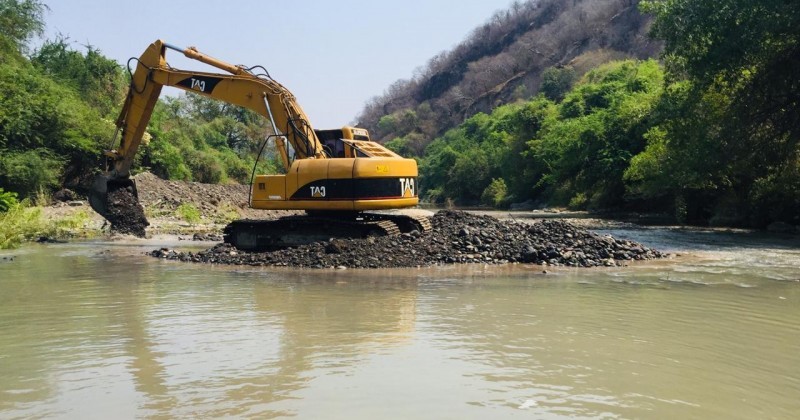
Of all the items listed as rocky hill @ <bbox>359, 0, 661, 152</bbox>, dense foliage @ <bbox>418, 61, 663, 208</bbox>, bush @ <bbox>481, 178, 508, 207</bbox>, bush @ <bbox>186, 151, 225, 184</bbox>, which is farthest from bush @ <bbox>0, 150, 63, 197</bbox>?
rocky hill @ <bbox>359, 0, 661, 152</bbox>

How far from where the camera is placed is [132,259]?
51.1ft

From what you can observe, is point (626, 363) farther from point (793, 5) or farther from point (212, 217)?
point (212, 217)

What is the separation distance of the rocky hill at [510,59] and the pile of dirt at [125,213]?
2788 inches

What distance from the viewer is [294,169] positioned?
609 inches

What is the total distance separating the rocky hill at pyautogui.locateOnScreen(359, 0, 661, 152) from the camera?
309 feet

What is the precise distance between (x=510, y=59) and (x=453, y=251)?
100867 mm

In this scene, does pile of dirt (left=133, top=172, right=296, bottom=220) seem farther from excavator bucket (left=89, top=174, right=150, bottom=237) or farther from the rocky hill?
the rocky hill

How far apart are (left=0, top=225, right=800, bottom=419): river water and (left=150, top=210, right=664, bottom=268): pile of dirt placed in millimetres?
1073

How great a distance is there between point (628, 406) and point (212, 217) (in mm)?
25256

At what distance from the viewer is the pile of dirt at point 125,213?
717 inches

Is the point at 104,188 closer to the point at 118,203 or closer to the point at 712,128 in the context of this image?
the point at 118,203

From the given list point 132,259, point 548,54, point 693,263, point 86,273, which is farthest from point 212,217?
point 548,54

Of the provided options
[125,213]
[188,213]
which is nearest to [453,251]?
[125,213]

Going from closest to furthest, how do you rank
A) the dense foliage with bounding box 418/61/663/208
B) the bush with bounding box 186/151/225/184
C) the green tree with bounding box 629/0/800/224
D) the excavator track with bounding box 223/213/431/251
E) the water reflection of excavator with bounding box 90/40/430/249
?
the water reflection of excavator with bounding box 90/40/430/249
the excavator track with bounding box 223/213/431/251
the green tree with bounding box 629/0/800/224
the dense foliage with bounding box 418/61/663/208
the bush with bounding box 186/151/225/184
